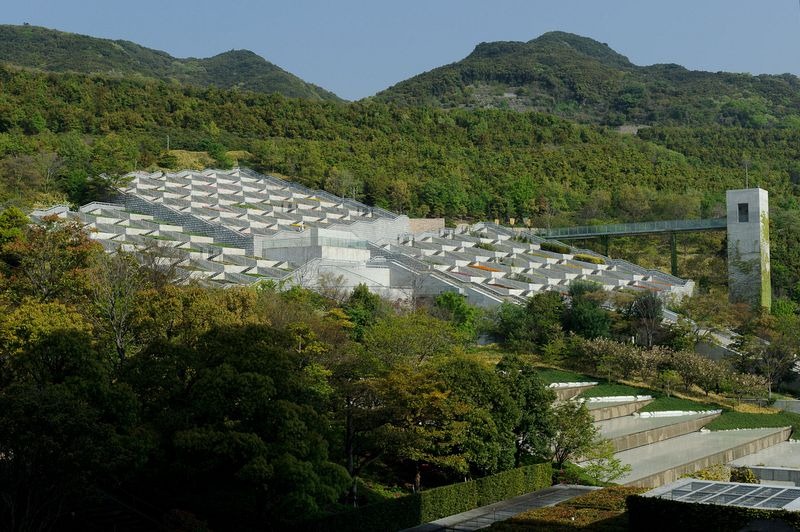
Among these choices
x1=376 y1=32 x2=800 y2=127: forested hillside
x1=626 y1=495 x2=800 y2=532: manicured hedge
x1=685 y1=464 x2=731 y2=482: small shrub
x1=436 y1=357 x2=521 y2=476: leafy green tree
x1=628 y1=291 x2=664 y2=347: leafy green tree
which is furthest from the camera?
x1=376 y1=32 x2=800 y2=127: forested hillside

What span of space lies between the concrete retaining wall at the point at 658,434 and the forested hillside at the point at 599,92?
115 m

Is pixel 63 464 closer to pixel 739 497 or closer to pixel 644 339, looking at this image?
pixel 739 497

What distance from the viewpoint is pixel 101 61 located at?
505 ft

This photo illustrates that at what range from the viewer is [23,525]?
15773 millimetres

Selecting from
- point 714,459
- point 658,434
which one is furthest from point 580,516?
point 658,434

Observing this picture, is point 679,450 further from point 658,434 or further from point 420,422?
point 420,422

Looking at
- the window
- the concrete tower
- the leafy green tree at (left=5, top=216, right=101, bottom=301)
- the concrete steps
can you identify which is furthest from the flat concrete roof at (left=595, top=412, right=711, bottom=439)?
the window

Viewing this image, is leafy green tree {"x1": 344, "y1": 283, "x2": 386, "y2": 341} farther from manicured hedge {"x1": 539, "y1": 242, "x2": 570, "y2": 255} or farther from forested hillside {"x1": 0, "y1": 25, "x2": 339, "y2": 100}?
forested hillside {"x1": 0, "y1": 25, "x2": 339, "y2": 100}

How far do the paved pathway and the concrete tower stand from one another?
30.1 metres

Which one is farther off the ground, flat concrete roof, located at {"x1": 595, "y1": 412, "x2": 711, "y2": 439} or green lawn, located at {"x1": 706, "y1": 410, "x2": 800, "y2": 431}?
flat concrete roof, located at {"x1": 595, "y1": 412, "x2": 711, "y2": 439}

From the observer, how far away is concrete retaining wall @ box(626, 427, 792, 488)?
82.8 ft

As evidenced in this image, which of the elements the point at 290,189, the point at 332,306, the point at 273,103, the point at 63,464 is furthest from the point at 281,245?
the point at 273,103

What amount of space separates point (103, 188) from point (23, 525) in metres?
41.2

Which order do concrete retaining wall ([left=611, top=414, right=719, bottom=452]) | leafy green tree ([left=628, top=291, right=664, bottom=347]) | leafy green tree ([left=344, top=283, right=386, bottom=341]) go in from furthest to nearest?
leafy green tree ([left=628, top=291, right=664, bottom=347]) < leafy green tree ([left=344, top=283, right=386, bottom=341]) < concrete retaining wall ([left=611, top=414, right=719, bottom=452])
